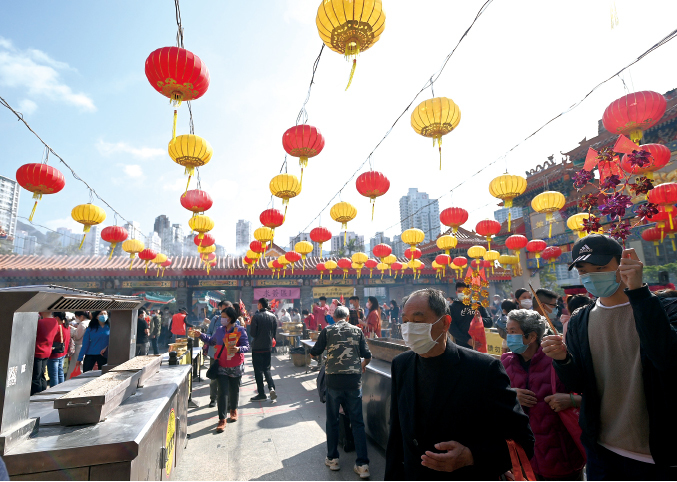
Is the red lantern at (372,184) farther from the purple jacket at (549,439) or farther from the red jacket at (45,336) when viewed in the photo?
the red jacket at (45,336)

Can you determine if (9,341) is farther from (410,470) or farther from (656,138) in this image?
(656,138)

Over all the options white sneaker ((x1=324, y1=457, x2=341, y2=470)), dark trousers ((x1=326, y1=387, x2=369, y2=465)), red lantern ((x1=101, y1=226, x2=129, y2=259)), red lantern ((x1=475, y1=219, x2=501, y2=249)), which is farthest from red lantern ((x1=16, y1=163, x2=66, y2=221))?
red lantern ((x1=475, y1=219, x2=501, y2=249))

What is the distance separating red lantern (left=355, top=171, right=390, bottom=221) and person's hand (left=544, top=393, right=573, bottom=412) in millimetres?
5722

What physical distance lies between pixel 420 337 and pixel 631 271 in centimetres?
104

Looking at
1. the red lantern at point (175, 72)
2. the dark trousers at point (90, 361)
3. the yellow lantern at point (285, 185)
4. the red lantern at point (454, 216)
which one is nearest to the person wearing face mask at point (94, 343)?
the dark trousers at point (90, 361)

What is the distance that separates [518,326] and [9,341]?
131 inches

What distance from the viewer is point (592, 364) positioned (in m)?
1.93

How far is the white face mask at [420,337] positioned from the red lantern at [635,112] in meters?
5.70

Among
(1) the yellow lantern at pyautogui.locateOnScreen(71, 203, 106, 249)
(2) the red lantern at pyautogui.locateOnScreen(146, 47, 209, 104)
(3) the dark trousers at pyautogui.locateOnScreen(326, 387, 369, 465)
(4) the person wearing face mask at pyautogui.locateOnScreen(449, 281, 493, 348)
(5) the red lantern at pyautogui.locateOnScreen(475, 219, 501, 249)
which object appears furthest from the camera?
(5) the red lantern at pyautogui.locateOnScreen(475, 219, 501, 249)

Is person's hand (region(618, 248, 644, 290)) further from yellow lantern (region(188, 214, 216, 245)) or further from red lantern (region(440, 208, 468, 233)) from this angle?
yellow lantern (region(188, 214, 216, 245))

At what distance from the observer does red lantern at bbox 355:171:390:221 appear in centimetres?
746

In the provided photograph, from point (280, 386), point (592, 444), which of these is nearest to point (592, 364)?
point (592, 444)

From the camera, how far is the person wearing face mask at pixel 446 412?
1526 millimetres

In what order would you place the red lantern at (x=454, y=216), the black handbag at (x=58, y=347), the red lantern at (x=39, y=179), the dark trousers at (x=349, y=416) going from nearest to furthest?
the dark trousers at (x=349, y=416) < the black handbag at (x=58, y=347) < the red lantern at (x=39, y=179) < the red lantern at (x=454, y=216)
